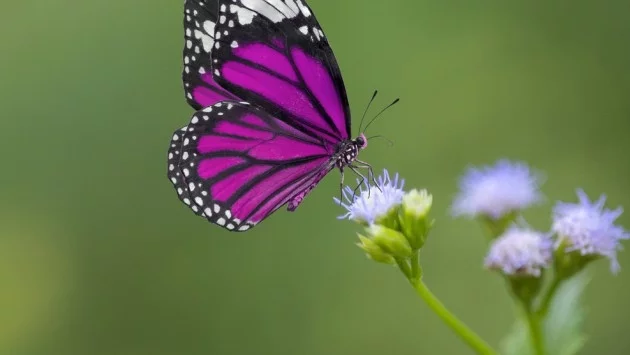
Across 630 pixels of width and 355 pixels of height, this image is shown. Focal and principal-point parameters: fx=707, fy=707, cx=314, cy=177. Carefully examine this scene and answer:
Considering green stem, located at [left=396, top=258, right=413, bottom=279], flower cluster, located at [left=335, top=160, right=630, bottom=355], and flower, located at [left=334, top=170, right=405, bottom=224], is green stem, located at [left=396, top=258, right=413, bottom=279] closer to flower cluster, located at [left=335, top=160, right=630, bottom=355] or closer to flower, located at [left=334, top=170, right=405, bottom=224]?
flower cluster, located at [left=335, top=160, right=630, bottom=355]

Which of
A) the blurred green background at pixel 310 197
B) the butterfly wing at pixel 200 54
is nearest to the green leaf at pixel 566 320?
the butterfly wing at pixel 200 54

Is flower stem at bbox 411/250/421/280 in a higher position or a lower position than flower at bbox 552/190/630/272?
lower

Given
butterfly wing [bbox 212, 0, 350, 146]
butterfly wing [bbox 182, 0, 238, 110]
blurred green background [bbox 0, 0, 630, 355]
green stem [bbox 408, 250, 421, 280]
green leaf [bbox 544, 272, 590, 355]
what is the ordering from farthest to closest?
blurred green background [bbox 0, 0, 630, 355], butterfly wing [bbox 182, 0, 238, 110], butterfly wing [bbox 212, 0, 350, 146], green stem [bbox 408, 250, 421, 280], green leaf [bbox 544, 272, 590, 355]

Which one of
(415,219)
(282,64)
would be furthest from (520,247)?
(282,64)

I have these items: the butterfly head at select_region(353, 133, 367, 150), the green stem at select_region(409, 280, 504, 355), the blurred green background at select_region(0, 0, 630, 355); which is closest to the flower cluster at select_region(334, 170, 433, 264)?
the green stem at select_region(409, 280, 504, 355)

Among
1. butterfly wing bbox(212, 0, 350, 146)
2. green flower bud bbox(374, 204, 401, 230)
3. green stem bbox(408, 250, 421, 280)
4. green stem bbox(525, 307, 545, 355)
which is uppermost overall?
butterfly wing bbox(212, 0, 350, 146)

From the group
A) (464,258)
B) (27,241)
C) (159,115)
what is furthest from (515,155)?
(27,241)

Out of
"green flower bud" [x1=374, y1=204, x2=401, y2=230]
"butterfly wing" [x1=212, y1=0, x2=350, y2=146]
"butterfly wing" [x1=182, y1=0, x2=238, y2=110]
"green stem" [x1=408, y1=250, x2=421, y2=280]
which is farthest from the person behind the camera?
"butterfly wing" [x1=182, y1=0, x2=238, y2=110]
